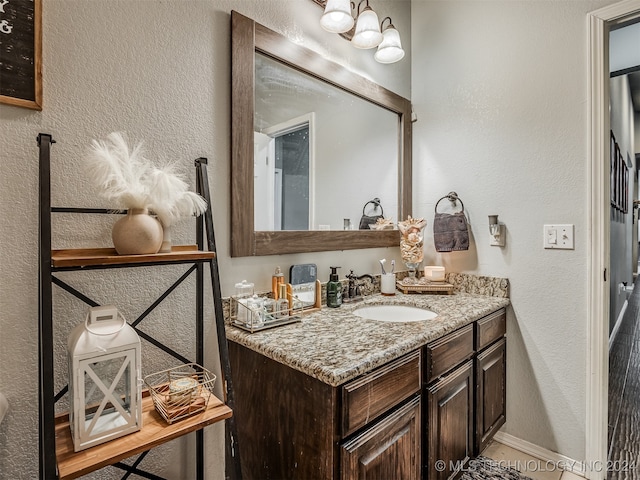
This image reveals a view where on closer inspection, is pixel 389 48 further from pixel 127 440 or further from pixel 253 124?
pixel 127 440

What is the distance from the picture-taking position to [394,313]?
5.50 feet

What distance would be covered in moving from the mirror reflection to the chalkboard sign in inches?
27.1

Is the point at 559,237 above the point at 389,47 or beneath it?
beneath

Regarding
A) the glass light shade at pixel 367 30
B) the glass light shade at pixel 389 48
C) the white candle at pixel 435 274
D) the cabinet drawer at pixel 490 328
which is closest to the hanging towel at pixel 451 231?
the white candle at pixel 435 274

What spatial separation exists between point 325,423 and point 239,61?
129cm

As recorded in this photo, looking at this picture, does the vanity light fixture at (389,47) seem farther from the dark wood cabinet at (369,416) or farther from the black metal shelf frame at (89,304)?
the dark wood cabinet at (369,416)

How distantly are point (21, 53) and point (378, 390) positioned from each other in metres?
1.35

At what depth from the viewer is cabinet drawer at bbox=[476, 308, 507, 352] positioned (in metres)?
1.55

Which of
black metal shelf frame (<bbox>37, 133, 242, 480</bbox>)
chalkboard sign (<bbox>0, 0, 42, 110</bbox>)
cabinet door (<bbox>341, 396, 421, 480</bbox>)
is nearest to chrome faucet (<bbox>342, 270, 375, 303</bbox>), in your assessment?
cabinet door (<bbox>341, 396, 421, 480</bbox>)

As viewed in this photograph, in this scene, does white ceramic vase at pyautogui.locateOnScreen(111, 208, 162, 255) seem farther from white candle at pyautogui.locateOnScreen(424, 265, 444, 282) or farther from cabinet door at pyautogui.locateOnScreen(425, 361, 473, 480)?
white candle at pyautogui.locateOnScreen(424, 265, 444, 282)

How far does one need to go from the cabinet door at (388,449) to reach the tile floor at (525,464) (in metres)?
0.82

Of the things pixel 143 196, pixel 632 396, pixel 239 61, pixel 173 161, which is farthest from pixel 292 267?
pixel 632 396

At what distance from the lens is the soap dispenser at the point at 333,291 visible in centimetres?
158

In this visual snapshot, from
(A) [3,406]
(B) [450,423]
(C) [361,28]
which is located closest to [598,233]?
(B) [450,423]
